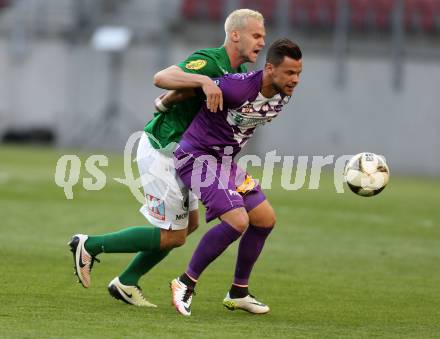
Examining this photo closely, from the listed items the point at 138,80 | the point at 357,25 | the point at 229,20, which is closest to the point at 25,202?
the point at 229,20

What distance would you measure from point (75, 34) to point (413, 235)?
18.9 m

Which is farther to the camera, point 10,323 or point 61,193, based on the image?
point 61,193

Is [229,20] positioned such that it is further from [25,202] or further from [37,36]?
[37,36]

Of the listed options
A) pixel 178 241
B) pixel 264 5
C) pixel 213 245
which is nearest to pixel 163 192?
pixel 178 241

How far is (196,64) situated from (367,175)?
1.45 meters

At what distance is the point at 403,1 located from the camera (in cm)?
3088

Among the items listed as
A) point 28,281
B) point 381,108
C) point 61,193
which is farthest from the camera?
point 381,108

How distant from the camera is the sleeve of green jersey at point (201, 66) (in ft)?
23.6

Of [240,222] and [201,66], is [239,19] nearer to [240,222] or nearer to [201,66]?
[201,66]

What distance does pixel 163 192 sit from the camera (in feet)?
24.0

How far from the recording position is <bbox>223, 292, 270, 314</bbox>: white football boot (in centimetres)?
740

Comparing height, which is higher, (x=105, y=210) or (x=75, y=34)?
(x=75, y=34)

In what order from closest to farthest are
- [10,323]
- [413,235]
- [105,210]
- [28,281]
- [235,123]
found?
[10,323]
[235,123]
[28,281]
[413,235]
[105,210]

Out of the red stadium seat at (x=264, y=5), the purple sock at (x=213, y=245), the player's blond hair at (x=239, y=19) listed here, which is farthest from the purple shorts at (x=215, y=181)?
the red stadium seat at (x=264, y=5)
